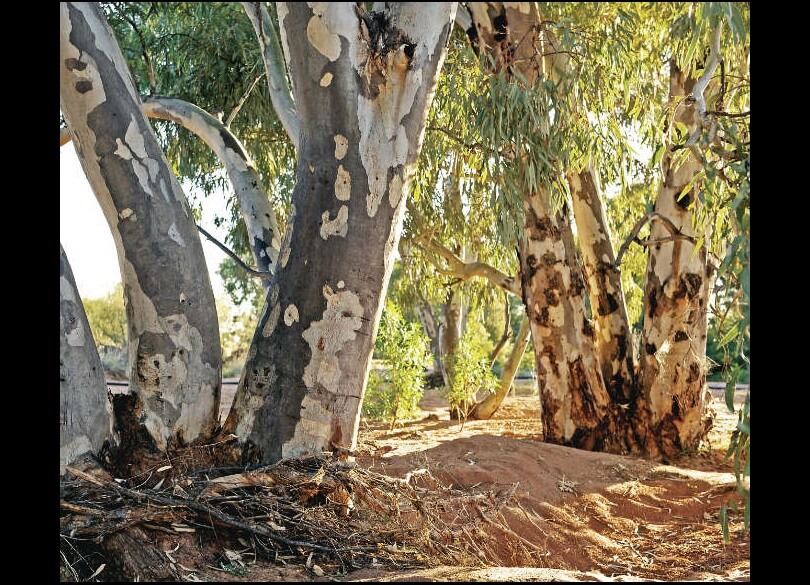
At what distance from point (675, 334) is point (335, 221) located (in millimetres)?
3833

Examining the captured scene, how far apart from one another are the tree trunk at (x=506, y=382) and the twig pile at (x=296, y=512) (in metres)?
5.53

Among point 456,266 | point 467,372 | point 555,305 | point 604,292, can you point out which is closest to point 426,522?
point 555,305

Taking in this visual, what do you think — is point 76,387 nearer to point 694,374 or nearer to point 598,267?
point 598,267

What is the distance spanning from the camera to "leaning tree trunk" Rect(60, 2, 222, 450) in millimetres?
2996

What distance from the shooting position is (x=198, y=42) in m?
7.39

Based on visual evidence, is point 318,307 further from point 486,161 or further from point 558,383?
point 558,383

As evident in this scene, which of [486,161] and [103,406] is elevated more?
[486,161]

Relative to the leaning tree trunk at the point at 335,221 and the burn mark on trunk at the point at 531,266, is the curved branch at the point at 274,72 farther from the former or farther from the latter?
the burn mark on trunk at the point at 531,266

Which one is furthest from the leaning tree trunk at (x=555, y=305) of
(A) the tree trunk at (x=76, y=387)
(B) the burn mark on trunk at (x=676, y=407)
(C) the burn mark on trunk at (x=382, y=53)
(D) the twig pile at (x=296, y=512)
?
(A) the tree trunk at (x=76, y=387)

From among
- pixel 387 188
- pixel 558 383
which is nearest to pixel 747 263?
pixel 387 188

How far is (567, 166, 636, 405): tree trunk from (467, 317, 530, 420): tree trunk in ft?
7.39

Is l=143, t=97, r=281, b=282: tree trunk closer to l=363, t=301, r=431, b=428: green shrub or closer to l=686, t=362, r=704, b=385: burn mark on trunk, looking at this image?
l=363, t=301, r=431, b=428: green shrub

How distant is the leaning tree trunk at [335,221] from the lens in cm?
299
